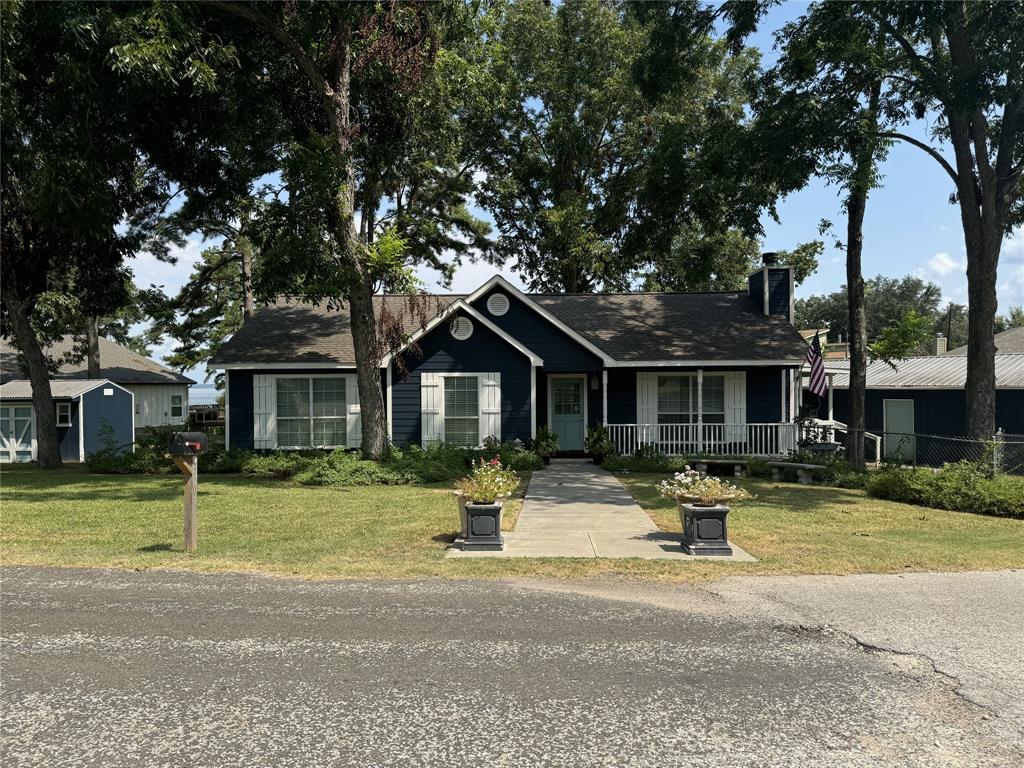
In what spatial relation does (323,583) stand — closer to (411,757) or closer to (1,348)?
(411,757)

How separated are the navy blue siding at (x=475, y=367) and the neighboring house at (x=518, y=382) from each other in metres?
0.03

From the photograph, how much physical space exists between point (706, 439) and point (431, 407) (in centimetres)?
756

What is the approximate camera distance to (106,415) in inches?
1134

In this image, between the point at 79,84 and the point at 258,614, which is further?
the point at 79,84

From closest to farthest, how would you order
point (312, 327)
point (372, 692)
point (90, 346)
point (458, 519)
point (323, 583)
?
point (372, 692) < point (323, 583) < point (458, 519) < point (312, 327) < point (90, 346)

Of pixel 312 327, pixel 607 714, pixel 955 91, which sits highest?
pixel 955 91

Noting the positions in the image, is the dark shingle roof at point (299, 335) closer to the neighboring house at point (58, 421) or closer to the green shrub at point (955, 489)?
the neighboring house at point (58, 421)

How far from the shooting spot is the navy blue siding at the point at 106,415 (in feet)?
90.6

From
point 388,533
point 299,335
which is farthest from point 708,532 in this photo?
point 299,335

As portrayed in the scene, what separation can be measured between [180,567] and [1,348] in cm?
3132

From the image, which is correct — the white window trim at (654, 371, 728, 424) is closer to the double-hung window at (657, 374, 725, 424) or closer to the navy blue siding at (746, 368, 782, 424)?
the double-hung window at (657, 374, 725, 424)

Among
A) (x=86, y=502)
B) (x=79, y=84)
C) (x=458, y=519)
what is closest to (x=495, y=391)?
(x=458, y=519)

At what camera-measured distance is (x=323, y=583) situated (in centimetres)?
750

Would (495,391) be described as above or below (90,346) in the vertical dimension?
below
